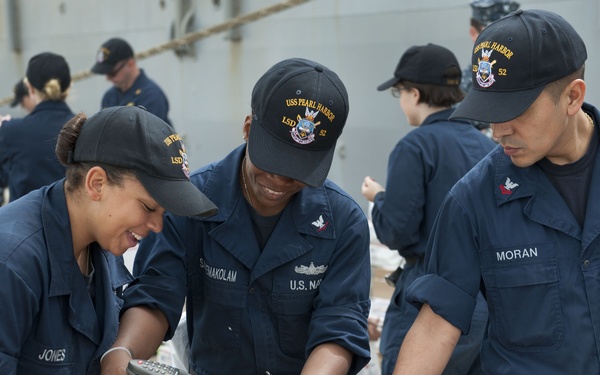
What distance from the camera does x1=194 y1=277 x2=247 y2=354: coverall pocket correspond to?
254 centimetres

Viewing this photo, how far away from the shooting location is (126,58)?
6.99m

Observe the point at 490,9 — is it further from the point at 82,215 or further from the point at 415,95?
the point at 82,215

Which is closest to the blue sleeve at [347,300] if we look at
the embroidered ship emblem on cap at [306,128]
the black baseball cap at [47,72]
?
the embroidered ship emblem on cap at [306,128]

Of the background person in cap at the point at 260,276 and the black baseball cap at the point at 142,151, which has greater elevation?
the black baseball cap at the point at 142,151

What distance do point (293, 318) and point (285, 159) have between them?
1.70 ft

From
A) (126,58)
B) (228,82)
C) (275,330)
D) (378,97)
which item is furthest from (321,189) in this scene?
(228,82)

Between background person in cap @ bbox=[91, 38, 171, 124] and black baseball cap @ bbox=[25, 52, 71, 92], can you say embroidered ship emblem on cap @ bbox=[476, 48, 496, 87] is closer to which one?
black baseball cap @ bbox=[25, 52, 71, 92]

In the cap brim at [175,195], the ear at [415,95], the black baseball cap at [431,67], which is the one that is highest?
the black baseball cap at [431,67]

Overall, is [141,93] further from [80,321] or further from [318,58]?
[80,321]

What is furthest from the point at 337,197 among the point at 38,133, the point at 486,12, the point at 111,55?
the point at 111,55

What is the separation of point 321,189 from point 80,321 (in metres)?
0.83

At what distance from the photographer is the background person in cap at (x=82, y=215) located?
2.10 metres

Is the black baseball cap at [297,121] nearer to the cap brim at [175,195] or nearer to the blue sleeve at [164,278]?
the cap brim at [175,195]

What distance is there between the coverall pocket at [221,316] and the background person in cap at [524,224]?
519 mm
